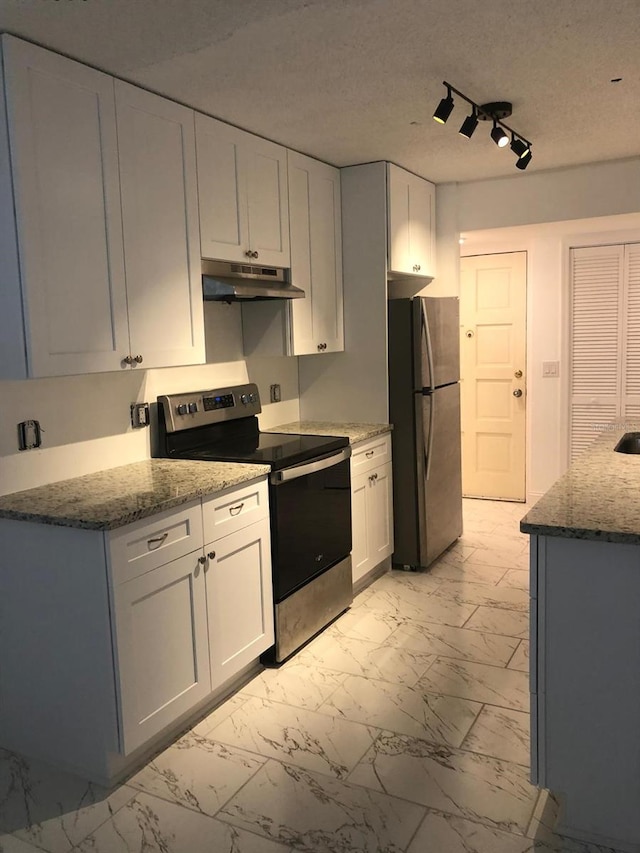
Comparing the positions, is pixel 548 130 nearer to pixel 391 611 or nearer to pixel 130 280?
pixel 130 280

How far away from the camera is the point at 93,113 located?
249 centimetres

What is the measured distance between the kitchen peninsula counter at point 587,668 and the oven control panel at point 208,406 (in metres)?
1.72

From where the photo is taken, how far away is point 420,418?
163 inches

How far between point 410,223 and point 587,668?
298 centimetres

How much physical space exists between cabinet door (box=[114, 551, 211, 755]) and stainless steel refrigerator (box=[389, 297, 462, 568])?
1.84 meters

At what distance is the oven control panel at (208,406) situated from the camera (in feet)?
10.5

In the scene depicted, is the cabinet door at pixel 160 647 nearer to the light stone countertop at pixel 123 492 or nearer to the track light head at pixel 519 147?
the light stone countertop at pixel 123 492

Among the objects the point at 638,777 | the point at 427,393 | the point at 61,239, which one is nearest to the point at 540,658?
the point at 638,777

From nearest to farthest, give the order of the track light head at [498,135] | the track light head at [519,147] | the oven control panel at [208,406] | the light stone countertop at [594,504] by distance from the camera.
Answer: the light stone countertop at [594,504], the track light head at [498,135], the oven control panel at [208,406], the track light head at [519,147]

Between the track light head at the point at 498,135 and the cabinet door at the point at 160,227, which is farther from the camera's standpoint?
the track light head at the point at 498,135

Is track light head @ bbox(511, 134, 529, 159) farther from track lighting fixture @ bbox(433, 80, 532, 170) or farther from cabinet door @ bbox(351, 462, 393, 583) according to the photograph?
cabinet door @ bbox(351, 462, 393, 583)

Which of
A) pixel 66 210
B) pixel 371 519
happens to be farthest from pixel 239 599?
pixel 66 210

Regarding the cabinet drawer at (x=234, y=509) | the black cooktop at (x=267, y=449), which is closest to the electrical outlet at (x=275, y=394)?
the black cooktop at (x=267, y=449)

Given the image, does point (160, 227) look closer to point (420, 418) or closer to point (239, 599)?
point (239, 599)
